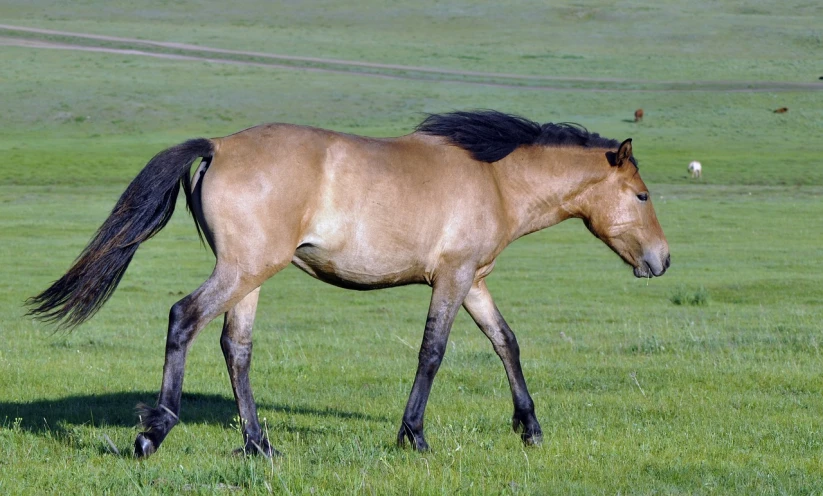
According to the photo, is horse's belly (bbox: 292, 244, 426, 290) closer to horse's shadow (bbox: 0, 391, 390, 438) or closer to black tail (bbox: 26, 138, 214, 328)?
black tail (bbox: 26, 138, 214, 328)

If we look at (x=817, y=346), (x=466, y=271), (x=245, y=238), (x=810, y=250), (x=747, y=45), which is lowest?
(x=747, y=45)

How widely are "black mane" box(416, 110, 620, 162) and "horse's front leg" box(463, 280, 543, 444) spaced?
3.10 feet

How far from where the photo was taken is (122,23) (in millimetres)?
91562

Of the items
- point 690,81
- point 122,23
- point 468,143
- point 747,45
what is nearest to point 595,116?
point 690,81

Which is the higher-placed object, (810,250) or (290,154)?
(290,154)

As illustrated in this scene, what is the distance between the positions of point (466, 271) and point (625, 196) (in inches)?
57.9

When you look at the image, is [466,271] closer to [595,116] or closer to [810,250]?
[810,250]

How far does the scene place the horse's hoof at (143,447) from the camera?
6.15m

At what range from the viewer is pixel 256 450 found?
6.63 m

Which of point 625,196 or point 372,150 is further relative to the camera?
point 625,196

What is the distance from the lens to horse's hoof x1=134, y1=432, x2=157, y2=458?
6148 mm

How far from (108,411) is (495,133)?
343 cm

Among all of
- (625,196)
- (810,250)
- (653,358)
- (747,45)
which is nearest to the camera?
(625,196)

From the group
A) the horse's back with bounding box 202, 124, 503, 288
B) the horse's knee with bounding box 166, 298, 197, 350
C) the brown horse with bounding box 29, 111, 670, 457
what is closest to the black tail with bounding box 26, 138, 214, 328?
the brown horse with bounding box 29, 111, 670, 457
